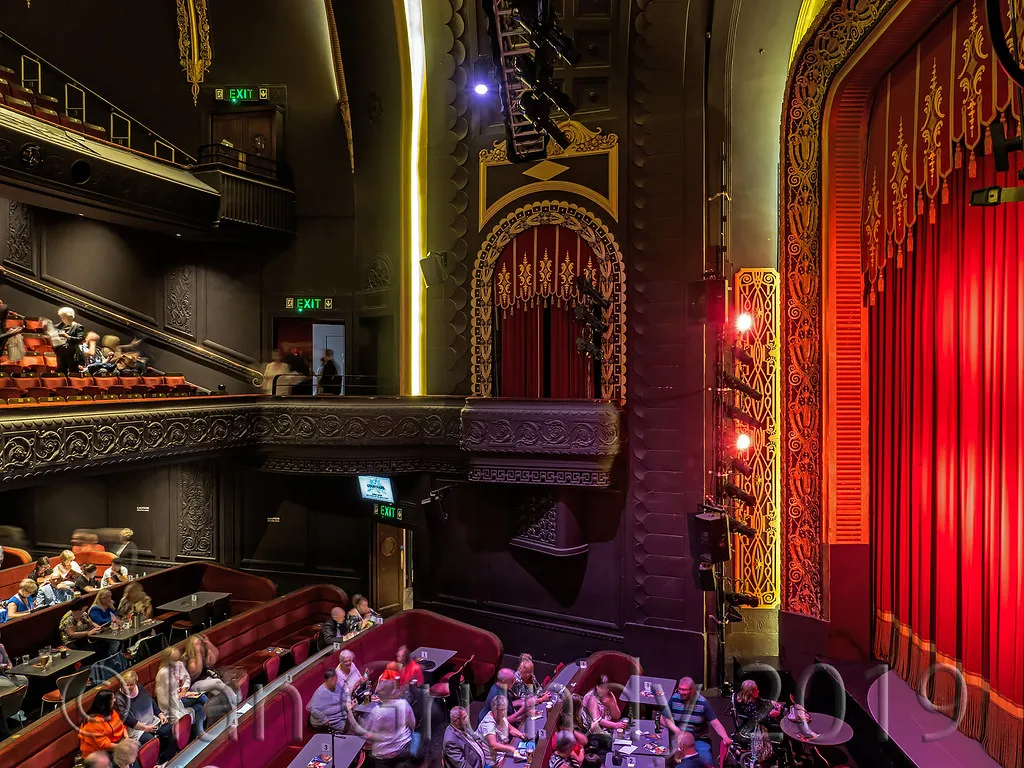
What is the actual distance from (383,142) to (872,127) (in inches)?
281

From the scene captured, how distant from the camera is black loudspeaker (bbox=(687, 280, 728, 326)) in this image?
7.41m

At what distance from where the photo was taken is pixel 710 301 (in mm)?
7453

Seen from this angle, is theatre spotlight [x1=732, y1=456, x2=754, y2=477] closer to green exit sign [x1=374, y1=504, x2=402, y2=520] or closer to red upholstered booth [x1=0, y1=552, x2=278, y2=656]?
green exit sign [x1=374, y1=504, x2=402, y2=520]

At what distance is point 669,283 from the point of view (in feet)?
27.7

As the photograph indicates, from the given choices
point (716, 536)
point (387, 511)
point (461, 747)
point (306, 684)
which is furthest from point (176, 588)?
point (716, 536)

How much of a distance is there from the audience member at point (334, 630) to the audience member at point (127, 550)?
578 centimetres

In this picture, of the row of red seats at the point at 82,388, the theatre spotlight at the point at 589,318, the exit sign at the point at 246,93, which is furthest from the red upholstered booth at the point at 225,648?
the exit sign at the point at 246,93

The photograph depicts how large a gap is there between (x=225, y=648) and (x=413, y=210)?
665cm

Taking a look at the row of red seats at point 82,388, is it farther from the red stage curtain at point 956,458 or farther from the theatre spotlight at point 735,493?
the red stage curtain at point 956,458

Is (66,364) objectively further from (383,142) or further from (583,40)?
(583,40)

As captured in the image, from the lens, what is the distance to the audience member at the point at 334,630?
800 cm

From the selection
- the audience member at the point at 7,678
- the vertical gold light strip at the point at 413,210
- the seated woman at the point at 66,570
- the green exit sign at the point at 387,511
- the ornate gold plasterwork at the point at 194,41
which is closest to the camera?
the audience member at the point at 7,678

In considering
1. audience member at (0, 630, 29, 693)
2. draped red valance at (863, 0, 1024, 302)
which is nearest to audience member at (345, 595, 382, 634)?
audience member at (0, 630, 29, 693)

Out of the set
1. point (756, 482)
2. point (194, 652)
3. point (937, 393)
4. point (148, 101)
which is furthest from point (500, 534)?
point (148, 101)
